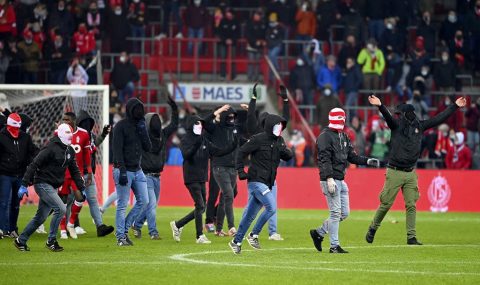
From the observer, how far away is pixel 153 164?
23703 millimetres

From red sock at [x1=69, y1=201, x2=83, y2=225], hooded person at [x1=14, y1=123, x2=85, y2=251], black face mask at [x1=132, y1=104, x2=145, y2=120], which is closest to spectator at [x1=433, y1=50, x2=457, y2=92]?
red sock at [x1=69, y1=201, x2=83, y2=225]

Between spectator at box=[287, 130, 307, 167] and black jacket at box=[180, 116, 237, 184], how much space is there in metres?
14.7

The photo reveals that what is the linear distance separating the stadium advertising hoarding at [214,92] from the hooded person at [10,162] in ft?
58.0

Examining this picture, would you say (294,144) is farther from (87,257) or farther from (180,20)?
(87,257)

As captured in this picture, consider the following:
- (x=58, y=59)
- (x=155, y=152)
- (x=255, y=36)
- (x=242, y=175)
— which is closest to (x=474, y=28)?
(x=255, y=36)

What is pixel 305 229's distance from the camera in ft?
87.5

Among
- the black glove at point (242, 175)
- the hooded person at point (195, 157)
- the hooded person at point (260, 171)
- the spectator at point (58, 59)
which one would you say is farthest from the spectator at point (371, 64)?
the black glove at point (242, 175)

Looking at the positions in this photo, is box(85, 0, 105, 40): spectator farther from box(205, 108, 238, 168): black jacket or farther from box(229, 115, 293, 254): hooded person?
box(229, 115, 293, 254): hooded person

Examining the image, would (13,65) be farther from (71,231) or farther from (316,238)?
(316,238)

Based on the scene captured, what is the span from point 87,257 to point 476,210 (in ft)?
61.9

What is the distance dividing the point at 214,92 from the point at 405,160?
758 inches

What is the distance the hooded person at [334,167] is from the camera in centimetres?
1945

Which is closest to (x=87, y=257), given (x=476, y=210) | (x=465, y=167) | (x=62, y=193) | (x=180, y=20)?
(x=62, y=193)

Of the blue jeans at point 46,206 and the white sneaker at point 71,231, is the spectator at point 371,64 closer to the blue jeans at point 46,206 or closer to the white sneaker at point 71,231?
the white sneaker at point 71,231
